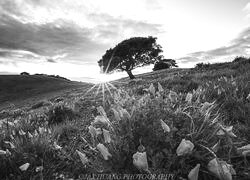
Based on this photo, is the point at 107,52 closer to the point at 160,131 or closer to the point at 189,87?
the point at 189,87

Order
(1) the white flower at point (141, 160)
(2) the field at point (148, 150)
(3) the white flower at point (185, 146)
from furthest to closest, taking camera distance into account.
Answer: (2) the field at point (148, 150), (3) the white flower at point (185, 146), (1) the white flower at point (141, 160)

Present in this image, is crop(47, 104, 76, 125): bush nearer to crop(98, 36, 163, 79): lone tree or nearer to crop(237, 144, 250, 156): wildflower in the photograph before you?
crop(237, 144, 250, 156): wildflower

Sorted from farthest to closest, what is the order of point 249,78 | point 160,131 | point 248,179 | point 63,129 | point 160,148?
point 249,78 < point 63,129 < point 160,131 < point 160,148 < point 248,179

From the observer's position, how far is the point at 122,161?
1929 mm

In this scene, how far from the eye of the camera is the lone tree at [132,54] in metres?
43.2

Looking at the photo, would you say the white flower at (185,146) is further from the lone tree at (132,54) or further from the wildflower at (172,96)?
the lone tree at (132,54)

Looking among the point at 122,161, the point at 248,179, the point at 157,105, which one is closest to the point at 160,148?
the point at 122,161

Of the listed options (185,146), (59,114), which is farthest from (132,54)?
(185,146)

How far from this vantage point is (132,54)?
4362 cm

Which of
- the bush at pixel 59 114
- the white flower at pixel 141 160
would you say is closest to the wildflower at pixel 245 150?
the white flower at pixel 141 160

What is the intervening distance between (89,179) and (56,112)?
14.5 feet

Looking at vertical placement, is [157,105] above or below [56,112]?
above

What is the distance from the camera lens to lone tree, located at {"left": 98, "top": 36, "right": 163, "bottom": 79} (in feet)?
142

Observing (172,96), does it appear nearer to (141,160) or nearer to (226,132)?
(226,132)
